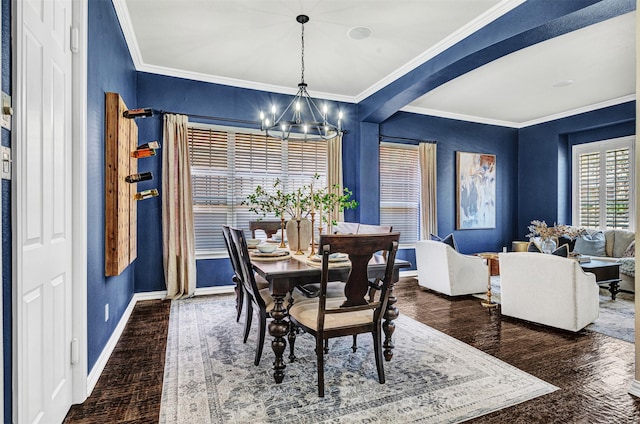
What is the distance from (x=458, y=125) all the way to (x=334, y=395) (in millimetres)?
5758

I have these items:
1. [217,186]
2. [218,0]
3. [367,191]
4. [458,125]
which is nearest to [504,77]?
[458,125]

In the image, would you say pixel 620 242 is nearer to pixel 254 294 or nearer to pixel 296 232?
pixel 296 232

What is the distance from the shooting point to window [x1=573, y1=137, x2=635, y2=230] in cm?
591

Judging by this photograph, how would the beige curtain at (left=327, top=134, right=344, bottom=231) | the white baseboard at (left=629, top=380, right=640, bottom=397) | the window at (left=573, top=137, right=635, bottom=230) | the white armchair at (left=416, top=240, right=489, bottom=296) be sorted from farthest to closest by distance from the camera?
the window at (left=573, top=137, right=635, bottom=230) < the beige curtain at (left=327, top=134, right=344, bottom=231) < the white armchair at (left=416, top=240, right=489, bottom=296) < the white baseboard at (left=629, top=380, right=640, bottom=397)

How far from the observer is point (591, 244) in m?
5.64

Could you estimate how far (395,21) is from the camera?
11.2 ft

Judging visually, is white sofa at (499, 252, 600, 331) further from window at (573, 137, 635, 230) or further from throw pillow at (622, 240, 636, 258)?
window at (573, 137, 635, 230)

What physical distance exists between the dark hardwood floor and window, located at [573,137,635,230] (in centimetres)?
377

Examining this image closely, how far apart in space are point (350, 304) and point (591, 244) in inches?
206

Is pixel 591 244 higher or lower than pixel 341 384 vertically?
higher
